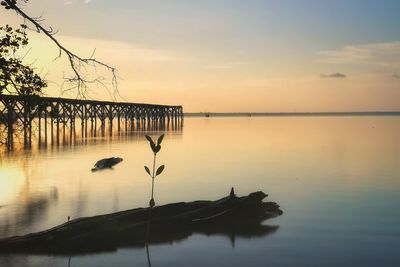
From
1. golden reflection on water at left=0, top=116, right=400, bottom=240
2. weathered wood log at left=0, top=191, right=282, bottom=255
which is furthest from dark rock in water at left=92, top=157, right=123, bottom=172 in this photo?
weathered wood log at left=0, top=191, right=282, bottom=255

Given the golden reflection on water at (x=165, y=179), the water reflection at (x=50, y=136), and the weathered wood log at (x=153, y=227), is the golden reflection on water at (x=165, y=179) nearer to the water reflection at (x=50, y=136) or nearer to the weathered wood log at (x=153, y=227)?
the water reflection at (x=50, y=136)

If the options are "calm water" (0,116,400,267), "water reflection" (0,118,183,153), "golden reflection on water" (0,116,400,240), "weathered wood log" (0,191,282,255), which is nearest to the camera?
"calm water" (0,116,400,267)

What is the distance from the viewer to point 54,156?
33.5 meters

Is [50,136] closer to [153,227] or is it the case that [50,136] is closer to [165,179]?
[165,179]

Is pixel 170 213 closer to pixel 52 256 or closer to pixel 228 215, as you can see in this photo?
pixel 228 215

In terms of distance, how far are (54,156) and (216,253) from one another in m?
24.9

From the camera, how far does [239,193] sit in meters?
19.5

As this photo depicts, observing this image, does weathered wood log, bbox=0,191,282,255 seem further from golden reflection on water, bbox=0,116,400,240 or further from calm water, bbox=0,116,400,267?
golden reflection on water, bbox=0,116,400,240

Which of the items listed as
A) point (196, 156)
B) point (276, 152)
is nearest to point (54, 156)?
point (196, 156)

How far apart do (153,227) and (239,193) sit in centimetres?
787

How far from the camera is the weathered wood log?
10.6 metres

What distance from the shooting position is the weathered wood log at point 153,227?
1056 cm

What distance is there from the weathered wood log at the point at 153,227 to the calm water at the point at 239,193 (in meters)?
0.39

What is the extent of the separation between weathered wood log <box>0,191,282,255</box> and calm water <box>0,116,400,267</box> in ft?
1.28
